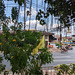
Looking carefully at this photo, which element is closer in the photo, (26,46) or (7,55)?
(26,46)

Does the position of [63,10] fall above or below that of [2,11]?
below

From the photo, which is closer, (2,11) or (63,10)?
(63,10)

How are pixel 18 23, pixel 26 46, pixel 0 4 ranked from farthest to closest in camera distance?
1. pixel 0 4
2. pixel 18 23
3. pixel 26 46

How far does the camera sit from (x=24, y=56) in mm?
1346

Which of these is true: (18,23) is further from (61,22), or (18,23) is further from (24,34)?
(61,22)

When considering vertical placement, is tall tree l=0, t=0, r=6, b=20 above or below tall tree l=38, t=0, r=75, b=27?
above

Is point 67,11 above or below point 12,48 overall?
above

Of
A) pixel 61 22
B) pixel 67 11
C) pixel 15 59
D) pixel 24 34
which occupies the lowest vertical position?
pixel 15 59

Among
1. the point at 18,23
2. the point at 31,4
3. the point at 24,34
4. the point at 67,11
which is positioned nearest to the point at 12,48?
the point at 24,34

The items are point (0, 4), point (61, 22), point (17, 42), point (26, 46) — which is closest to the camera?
point (61, 22)

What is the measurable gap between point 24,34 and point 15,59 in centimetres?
44

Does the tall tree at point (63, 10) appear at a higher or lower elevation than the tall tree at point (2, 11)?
lower

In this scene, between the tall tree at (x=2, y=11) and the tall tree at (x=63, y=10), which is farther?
the tall tree at (x=2, y=11)

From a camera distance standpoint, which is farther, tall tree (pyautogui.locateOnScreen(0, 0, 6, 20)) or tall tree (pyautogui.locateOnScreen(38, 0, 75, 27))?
tall tree (pyautogui.locateOnScreen(0, 0, 6, 20))
